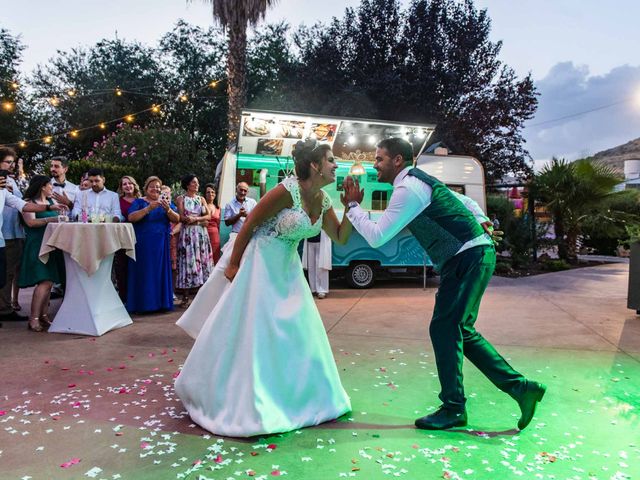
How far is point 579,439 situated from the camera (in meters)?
3.05

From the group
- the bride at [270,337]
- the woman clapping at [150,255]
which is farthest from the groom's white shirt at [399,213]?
the woman clapping at [150,255]

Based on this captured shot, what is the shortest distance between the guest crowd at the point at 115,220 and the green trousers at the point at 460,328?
4.71 metres

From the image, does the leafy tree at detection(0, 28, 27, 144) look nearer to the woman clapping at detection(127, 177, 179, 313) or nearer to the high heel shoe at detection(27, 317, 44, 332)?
the woman clapping at detection(127, 177, 179, 313)

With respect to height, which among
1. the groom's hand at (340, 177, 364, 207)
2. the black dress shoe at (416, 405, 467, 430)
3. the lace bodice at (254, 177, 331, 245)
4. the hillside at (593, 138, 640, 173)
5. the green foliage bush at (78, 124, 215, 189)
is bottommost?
the black dress shoe at (416, 405, 467, 430)

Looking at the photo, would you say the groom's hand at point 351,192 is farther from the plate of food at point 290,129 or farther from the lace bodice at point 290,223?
the plate of food at point 290,129

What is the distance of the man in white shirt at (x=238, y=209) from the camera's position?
27.2 feet

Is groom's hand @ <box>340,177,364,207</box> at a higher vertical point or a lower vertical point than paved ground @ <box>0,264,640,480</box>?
higher

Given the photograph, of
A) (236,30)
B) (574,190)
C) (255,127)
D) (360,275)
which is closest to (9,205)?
(255,127)

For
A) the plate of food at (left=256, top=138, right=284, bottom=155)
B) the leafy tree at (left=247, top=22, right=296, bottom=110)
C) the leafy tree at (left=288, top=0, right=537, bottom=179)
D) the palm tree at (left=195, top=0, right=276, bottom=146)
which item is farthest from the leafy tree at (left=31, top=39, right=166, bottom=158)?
the plate of food at (left=256, top=138, right=284, bottom=155)

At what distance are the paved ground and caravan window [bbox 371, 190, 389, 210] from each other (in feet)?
15.5

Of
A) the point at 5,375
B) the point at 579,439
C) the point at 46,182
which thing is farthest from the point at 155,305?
the point at 579,439

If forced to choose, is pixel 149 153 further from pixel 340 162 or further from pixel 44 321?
pixel 44 321

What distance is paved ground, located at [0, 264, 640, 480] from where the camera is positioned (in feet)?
8.70

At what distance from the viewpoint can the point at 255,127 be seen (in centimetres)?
975
